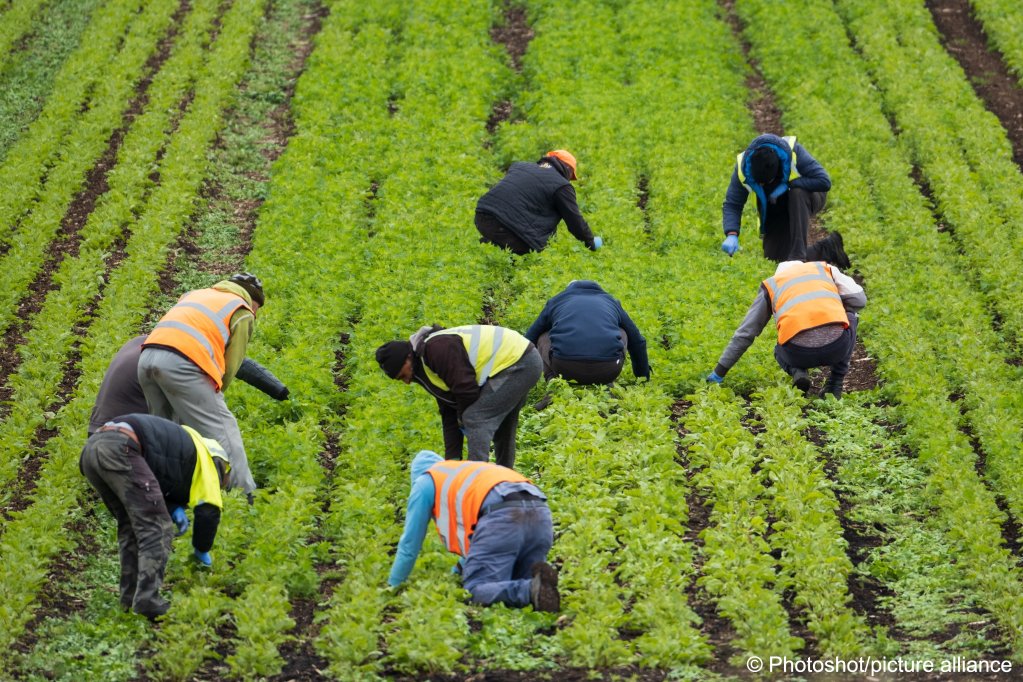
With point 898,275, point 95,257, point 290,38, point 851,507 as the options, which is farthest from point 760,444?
point 290,38

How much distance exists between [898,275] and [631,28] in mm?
10233

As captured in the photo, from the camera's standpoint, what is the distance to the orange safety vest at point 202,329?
390 inches

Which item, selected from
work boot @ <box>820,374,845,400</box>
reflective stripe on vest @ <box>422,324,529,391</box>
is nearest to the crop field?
work boot @ <box>820,374,845,400</box>

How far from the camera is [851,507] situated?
34.3ft

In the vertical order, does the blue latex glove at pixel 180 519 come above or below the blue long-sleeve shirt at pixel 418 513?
below

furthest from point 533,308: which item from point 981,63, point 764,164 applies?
point 981,63

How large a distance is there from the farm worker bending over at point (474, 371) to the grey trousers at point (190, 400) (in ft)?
5.85

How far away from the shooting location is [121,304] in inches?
572

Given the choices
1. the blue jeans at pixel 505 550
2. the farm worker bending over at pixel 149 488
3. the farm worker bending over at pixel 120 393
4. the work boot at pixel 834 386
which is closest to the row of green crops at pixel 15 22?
the farm worker bending over at pixel 120 393

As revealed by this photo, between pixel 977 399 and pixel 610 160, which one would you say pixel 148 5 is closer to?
pixel 610 160

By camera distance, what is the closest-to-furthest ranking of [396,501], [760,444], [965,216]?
[396,501]
[760,444]
[965,216]

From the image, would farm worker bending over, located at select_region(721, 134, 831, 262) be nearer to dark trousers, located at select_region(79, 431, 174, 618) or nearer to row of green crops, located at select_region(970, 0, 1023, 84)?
dark trousers, located at select_region(79, 431, 174, 618)

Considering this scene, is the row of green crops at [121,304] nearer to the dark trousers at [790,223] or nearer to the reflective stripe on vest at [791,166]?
the reflective stripe on vest at [791,166]

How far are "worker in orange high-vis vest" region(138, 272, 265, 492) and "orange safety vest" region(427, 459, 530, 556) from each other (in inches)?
98.5
